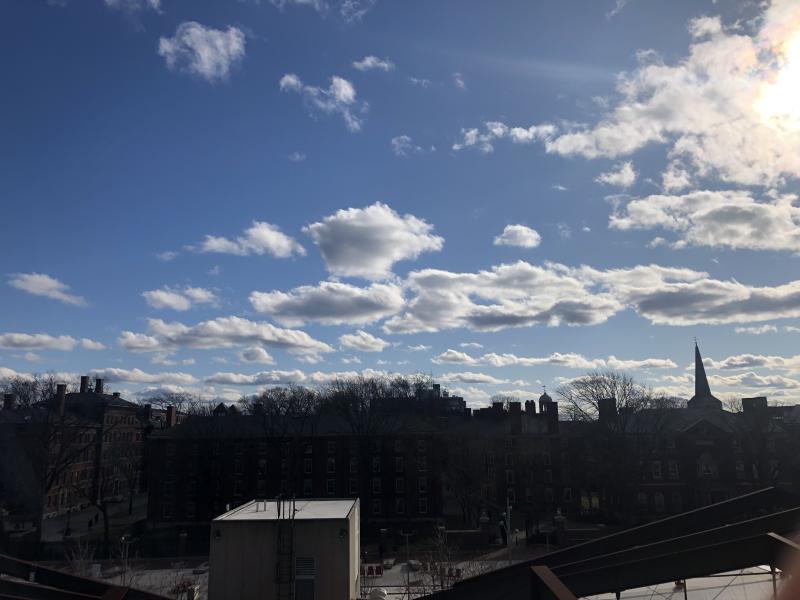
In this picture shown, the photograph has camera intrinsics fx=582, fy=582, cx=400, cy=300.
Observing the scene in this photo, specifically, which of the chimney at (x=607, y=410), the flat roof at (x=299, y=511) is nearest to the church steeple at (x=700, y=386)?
the chimney at (x=607, y=410)

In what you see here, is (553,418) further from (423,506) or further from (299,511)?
(299,511)

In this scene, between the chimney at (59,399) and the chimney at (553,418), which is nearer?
the chimney at (59,399)

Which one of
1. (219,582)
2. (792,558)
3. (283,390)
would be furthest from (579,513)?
(792,558)

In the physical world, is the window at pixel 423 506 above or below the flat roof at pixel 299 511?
below

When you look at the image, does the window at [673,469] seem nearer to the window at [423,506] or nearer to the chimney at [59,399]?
the window at [423,506]

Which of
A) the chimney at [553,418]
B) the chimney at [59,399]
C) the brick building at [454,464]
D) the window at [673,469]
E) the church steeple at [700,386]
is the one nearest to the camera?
the chimney at [59,399]

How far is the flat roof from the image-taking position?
22.6 meters

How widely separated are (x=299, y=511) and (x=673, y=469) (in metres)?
49.7

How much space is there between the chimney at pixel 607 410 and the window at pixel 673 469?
1031 cm

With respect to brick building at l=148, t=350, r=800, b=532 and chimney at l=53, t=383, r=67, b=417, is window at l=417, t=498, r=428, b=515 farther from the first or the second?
chimney at l=53, t=383, r=67, b=417

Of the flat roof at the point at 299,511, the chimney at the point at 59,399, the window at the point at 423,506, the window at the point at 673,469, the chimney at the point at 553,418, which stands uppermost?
the chimney at the point at 59,399

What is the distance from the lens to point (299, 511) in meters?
25.4

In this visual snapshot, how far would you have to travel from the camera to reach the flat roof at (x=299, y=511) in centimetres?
2259

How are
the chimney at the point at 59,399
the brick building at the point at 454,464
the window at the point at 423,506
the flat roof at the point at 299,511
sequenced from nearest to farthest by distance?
the flat roof at the point at 299,511
the chimney at the point at 59,399
the brick building at the point at 454,464
the window at the point at 423,506
